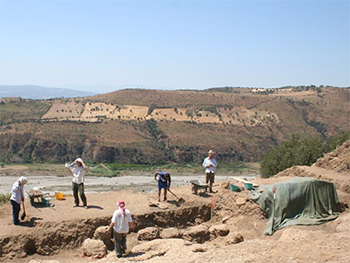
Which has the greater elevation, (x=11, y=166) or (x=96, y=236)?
(x=96, y=236)

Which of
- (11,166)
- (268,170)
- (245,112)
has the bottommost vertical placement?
(11,166)

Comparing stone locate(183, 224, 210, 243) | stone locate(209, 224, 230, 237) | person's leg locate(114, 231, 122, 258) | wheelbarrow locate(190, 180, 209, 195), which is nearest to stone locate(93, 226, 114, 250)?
person's leg locate(114, 231, 122, 258)

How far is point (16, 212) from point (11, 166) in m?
40.6

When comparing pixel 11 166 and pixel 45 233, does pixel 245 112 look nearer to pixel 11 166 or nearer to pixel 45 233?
pixel 11 166

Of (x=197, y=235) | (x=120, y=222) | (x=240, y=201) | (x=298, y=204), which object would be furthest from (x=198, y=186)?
(x=120, y=222)

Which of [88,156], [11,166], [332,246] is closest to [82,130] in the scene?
[88,156]

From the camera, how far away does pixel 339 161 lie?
17453 millimetres

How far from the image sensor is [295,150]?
28734 millimetres

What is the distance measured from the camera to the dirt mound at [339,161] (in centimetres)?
1712

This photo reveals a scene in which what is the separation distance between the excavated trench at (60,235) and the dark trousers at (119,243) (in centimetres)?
215

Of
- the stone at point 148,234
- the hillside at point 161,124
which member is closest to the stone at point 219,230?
the stone at point 148,234

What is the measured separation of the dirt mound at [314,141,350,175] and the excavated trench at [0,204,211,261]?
8.45 meters

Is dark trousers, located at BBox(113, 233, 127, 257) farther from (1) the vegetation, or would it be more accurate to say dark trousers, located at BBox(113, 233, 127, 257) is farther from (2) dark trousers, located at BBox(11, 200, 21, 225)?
(1) the vegetation

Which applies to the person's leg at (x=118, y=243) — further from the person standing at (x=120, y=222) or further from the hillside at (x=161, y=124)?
the hillside at (x=161, y=124)
